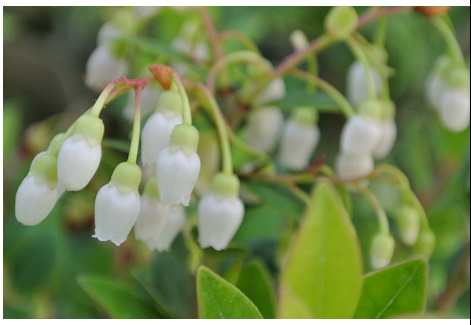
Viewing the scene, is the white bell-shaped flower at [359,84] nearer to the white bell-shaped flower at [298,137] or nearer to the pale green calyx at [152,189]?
the white bell-shaped flower at [298,137]

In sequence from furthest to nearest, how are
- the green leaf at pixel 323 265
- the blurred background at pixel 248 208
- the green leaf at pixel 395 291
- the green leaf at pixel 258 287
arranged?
the blurred background at pixel 248 208
the green leaf at pixel 258 287
the green leaf at pixel 395 291
the green leaf at pixel 323 265

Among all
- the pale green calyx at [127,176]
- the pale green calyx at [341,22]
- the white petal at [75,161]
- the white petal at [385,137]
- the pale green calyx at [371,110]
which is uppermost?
the pale green calyx at [341,22]

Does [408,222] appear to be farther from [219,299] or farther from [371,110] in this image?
[219,299]

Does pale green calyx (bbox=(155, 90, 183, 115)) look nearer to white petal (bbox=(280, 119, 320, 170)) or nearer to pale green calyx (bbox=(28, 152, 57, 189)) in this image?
pale green calyx (bbox=(28, 152, 57, 189))

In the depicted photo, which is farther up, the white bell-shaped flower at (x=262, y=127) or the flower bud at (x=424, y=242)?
the white bell-shaped flower at (x=262, y=127)

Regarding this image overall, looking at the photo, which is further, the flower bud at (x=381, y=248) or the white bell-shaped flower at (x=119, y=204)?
the flower bud at (x=381, y=248)

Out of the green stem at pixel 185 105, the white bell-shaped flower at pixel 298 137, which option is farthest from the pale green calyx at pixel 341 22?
the green stem at pixel 185 105
